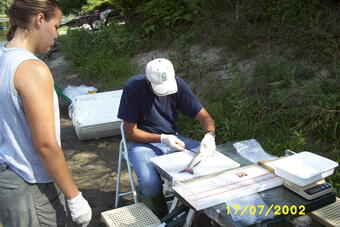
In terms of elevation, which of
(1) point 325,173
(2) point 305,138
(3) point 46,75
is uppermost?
(3) point 46,75

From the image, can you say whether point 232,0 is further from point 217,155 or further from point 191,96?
point 217,155

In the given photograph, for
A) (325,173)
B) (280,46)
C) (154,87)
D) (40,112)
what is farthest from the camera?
(280,46)

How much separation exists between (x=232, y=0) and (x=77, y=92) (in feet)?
10.8

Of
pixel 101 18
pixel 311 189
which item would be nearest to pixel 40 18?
pixel 311 189

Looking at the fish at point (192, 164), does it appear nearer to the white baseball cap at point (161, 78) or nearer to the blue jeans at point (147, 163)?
the blue jeans at point (147, 163)

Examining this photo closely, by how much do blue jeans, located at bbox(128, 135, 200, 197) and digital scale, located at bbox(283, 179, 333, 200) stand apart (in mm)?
951

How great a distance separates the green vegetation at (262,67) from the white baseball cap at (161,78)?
139 centimetres

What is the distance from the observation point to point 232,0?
21.2ft

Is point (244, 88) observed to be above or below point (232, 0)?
below

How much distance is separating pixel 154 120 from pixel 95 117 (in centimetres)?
194

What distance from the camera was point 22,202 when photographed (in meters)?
1.61

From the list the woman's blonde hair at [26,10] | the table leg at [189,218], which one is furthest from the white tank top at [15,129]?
the table leg at [189,218]

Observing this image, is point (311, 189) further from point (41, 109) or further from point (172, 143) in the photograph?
point (41, 109)

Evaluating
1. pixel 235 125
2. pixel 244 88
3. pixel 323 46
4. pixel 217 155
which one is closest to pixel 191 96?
pixel 217 155
